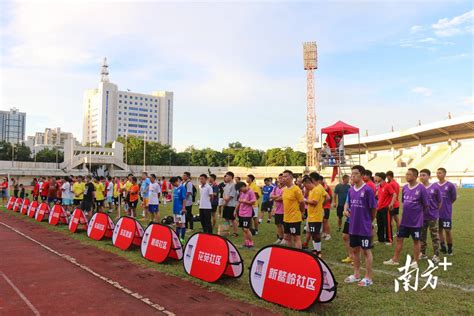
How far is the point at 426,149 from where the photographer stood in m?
66.9

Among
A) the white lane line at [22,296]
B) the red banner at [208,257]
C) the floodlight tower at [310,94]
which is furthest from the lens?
the floodlight tower at [310,94]

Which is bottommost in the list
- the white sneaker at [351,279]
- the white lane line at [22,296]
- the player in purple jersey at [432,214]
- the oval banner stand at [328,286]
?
the white lane line at [22,296]

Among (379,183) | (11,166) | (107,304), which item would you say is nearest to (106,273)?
(107,304)

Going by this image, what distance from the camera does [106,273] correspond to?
7.28 m

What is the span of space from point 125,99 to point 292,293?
157320 millimetres

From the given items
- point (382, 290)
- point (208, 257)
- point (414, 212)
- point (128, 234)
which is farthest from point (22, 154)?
point (382, 290)

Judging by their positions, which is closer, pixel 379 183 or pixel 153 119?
pixel 379 183

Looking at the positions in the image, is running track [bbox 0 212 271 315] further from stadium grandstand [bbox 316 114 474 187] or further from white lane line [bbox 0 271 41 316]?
stadium grandstand [bbox 316 114 474 187]

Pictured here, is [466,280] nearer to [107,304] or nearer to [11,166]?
[107,304]

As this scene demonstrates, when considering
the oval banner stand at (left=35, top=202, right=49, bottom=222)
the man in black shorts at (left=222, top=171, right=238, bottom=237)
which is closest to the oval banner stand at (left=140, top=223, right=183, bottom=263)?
the man in black shorts at (left=222, top=171, right=238, bottom=237)

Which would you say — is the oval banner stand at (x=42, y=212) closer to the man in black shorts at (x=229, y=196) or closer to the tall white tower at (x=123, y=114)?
the man in black shorts at (x=229, y=196)

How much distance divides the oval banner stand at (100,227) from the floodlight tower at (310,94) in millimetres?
71948

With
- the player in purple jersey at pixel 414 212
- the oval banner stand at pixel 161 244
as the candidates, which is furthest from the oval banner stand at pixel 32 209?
the player in purple jersey at pixel 414 212

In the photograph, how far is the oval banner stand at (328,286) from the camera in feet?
16.3
